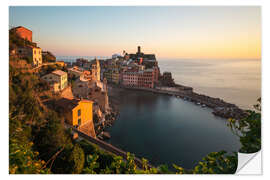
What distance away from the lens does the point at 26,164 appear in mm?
1246

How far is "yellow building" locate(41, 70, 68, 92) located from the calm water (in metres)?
2.67

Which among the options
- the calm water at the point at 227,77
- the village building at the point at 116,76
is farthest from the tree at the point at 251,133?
the village building at the point at 116,76

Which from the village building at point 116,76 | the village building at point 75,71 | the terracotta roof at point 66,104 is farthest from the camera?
the village building at point 116,76

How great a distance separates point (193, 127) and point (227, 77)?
178 cm

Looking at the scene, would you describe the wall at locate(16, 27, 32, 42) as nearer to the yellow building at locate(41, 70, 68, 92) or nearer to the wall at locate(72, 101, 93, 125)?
the yellow building at locate(41, 70, 68, 92)

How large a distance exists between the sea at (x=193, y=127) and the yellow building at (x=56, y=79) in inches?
44.8

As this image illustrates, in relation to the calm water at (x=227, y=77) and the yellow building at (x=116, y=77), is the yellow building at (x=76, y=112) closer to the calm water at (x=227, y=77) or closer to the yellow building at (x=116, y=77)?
the calm water at (x=227, y=77)

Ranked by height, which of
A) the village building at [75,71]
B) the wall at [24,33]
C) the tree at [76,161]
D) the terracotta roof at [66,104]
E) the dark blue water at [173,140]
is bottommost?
the dark blue water at [173,140]

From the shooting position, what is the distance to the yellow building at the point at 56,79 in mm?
3606

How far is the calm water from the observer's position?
194 cm

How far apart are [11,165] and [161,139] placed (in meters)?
3.24

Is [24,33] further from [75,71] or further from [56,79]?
[75,71]
